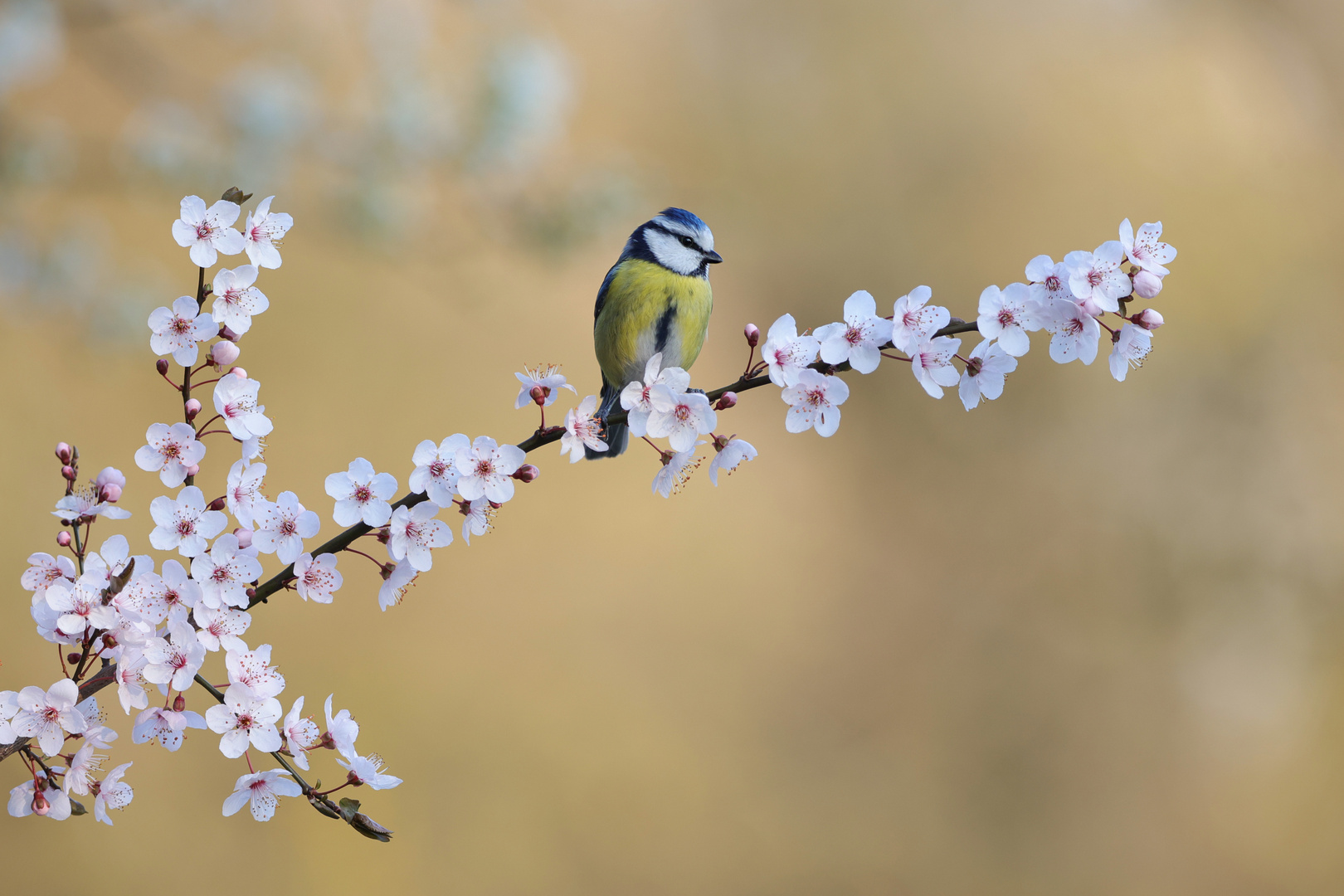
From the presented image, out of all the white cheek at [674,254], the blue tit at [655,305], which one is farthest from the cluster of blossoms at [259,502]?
the white cheek at [674,254]

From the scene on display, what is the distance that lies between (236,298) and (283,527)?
0.29m

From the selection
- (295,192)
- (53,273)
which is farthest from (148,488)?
(295,192)

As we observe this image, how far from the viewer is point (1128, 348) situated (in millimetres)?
1251

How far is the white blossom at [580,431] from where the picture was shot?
3.68 ft

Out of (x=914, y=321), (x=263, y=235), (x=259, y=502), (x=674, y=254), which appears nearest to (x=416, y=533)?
(x=259, y=502)

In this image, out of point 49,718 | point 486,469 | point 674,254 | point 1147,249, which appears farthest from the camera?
point 674,254

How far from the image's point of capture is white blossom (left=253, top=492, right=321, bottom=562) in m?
1.09

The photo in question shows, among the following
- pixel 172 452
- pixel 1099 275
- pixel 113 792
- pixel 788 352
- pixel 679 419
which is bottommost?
pixel 113 792

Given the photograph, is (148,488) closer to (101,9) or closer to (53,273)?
(53,273)

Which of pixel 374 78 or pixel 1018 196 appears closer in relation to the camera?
pixel 374 78

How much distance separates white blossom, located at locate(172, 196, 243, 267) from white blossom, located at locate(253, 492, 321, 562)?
0.98 feet

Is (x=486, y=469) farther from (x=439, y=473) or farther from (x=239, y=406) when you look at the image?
(x=239, y=406)

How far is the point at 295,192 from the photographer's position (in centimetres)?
464

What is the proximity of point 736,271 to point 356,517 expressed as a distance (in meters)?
5.39
